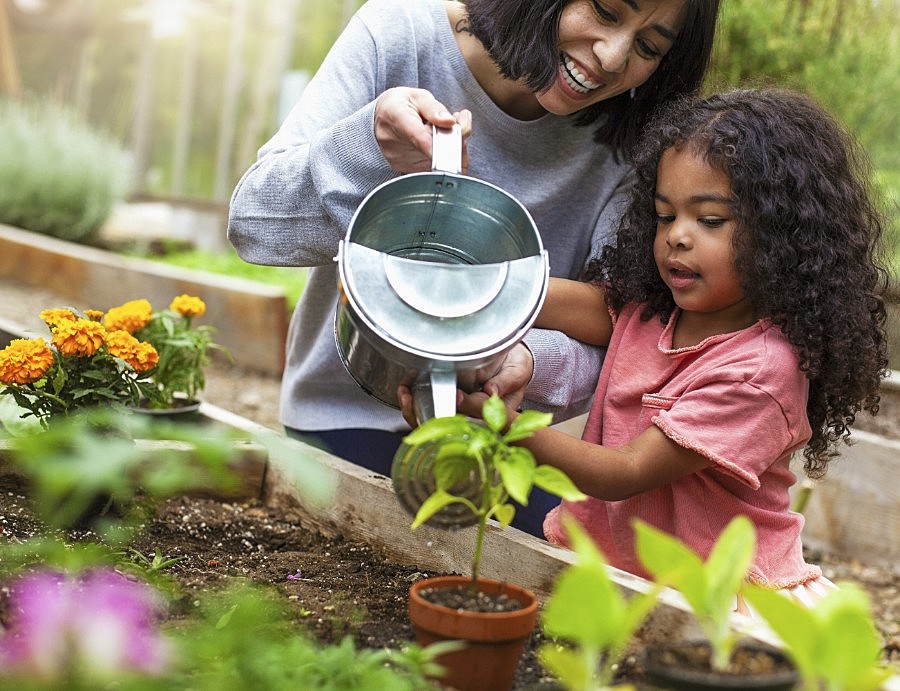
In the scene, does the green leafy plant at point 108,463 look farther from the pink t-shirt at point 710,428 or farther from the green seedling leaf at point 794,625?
the pink t-shirt at point 710,428

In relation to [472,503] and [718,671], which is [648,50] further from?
[718,671]

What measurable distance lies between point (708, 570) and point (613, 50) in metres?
0.98

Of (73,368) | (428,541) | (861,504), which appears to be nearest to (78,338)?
(73,368)

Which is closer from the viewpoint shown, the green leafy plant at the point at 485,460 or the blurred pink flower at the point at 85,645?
the blurred pink flower at the point at 85,645

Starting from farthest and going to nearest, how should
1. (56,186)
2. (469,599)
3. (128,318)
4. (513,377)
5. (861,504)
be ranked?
(56,186), (861,504), (128,318), (513,377), (469,599)

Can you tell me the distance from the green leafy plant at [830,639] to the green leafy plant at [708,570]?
28 millimetres

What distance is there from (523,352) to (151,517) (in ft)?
2.01

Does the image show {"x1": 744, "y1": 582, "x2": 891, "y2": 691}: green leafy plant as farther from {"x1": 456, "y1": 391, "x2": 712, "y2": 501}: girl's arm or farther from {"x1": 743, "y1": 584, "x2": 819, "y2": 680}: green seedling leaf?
{"x1": 456, "y1": 391, "x2": 712, "y2": 501}: girl's arm

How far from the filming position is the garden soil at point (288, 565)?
1158mm

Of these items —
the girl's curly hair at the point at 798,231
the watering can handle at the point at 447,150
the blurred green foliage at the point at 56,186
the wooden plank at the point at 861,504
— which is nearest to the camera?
the watering can handle at the point at 447,150

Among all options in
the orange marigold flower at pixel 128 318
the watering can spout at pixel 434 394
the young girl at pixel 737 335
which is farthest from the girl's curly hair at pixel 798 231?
the orange marigold flower at pixel 128 318

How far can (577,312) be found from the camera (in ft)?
5.62

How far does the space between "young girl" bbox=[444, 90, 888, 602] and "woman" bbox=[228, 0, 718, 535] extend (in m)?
0.13

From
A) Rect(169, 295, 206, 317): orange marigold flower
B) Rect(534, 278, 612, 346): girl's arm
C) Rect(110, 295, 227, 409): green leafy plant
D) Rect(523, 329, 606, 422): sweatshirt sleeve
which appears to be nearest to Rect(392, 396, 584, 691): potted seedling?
Rect(523, 329, 606, 422): sweatshirt sleeve
